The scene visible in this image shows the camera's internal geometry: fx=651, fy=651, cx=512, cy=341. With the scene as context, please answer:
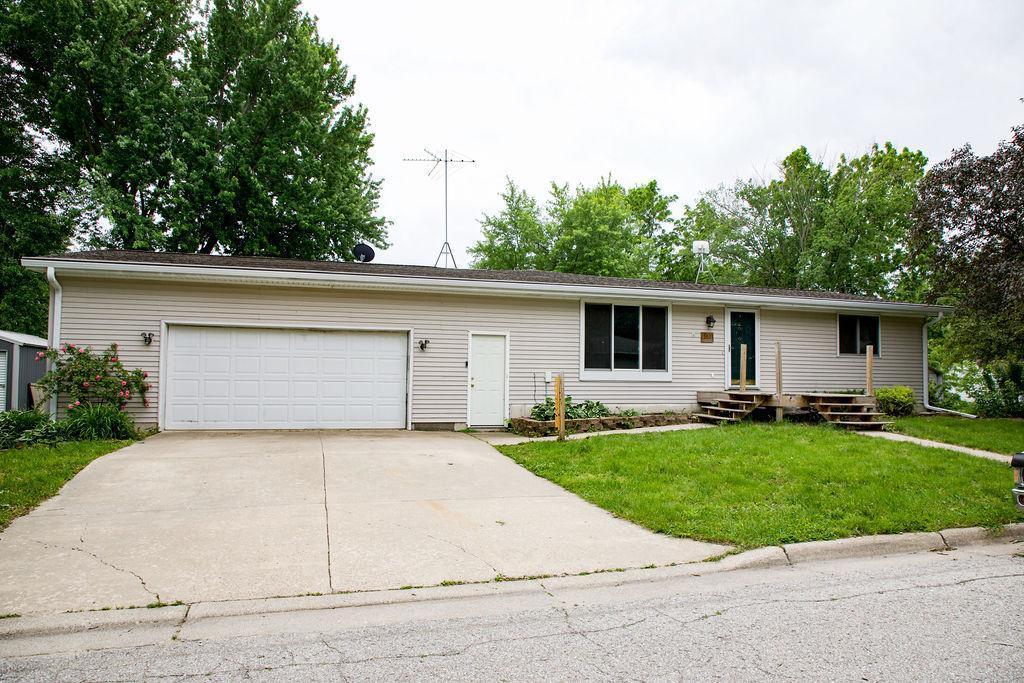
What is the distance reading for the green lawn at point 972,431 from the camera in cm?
1027

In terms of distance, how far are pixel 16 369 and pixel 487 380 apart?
14.7 metres

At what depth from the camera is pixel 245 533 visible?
5.62 m

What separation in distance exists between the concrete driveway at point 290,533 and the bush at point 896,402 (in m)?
10.2

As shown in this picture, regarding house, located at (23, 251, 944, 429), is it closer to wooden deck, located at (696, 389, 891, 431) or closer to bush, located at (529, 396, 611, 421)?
bush, located at (529, 396, 611, 421)

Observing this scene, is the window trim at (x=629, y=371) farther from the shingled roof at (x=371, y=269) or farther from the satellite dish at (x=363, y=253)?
the satellite dish at (x=363, y=253)

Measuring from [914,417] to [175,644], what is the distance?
611 inches

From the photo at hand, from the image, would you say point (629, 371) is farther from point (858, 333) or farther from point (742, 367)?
point (858, 333)

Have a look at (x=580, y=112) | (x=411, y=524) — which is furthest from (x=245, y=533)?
(x=580, y=112)

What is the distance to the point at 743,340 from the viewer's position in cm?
1498

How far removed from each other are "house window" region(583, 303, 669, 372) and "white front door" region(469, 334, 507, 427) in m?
1.90

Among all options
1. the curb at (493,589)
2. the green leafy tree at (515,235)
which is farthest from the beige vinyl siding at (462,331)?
the green leafy tree at (515,235)

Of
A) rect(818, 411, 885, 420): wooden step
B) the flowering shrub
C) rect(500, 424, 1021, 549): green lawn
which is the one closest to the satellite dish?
the flowering shrub

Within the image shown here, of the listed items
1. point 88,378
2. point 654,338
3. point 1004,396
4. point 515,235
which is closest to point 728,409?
point 654,338

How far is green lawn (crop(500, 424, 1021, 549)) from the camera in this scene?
5.98 meters
